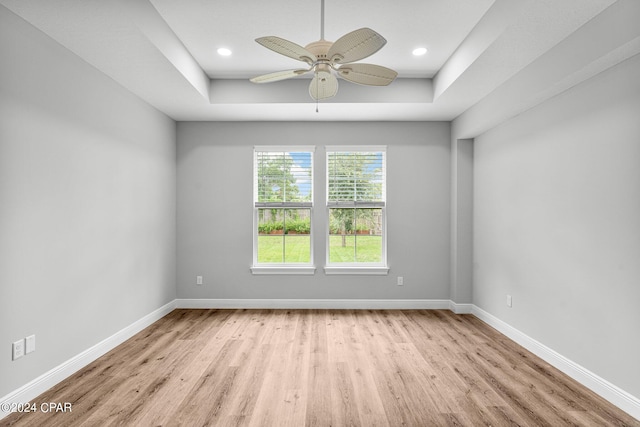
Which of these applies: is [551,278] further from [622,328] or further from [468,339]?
[468,339]

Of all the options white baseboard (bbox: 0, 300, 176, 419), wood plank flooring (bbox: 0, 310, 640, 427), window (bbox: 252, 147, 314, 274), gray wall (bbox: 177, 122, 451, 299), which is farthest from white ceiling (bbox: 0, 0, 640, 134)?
white baseboard (bbox: 0, 300, 176, 419)

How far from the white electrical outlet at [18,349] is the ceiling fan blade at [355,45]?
9.55 ft

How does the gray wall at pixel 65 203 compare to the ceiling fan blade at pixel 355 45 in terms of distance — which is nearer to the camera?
the ceiling fan blade at pixel 355 45

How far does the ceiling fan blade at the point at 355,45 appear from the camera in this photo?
6.15 ft

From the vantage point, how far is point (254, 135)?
4734 millimetres

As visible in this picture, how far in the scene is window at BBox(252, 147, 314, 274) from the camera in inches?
189

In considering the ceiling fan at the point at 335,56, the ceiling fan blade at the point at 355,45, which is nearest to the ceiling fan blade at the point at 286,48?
the ceiling fan at the point at 335,56

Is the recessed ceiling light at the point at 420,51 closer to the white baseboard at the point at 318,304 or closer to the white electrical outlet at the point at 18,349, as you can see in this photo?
the white baseboard at the point at 318,304

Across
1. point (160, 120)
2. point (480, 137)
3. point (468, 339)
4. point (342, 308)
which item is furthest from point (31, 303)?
point (480, 137)

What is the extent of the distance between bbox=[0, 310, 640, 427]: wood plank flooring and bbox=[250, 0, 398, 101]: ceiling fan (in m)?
2.35

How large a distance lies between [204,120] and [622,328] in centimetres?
496

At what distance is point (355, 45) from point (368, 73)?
1.35 ft

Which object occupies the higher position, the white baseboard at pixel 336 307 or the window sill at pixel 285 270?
the window sill at pixel 285 270

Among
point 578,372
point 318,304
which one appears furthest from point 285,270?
point 578,372
